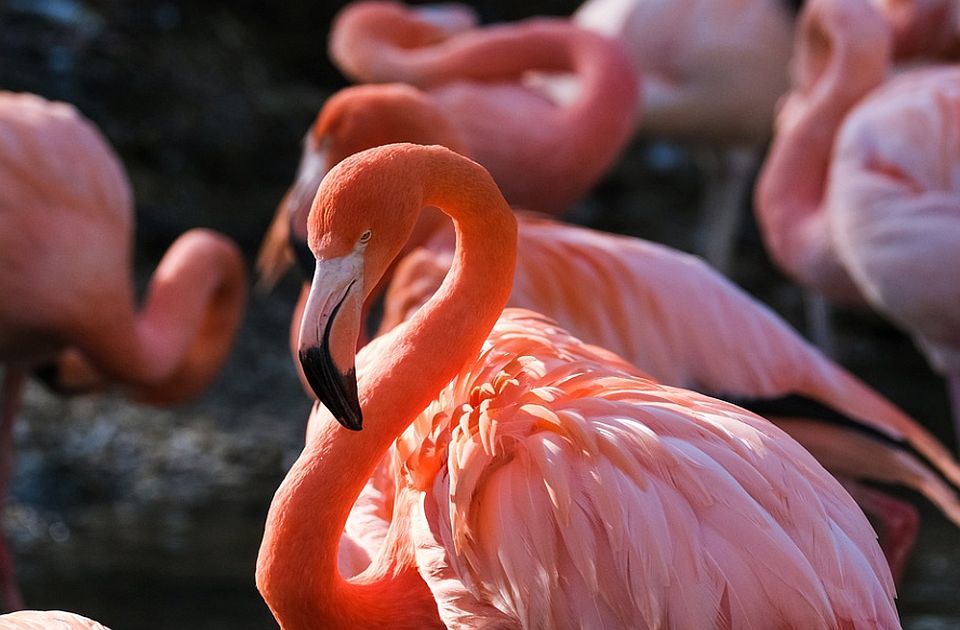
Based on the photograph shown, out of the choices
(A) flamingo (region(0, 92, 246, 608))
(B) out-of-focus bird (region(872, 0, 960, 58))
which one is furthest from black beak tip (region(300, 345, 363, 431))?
(B) out-of-focus bird (region(872, 0, 960, 58))

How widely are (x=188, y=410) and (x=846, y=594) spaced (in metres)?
3.93

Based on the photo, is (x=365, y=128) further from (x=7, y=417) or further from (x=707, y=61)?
(x=707, y=61)

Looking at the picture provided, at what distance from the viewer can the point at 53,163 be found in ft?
13.6

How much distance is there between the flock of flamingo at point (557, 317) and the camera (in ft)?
6.68

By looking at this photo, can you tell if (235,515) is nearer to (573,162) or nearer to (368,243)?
(573,162)

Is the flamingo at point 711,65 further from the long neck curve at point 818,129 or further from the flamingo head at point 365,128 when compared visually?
the flamingo head at point 365,128

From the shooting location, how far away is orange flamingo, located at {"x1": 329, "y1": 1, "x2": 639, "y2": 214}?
4.72 m

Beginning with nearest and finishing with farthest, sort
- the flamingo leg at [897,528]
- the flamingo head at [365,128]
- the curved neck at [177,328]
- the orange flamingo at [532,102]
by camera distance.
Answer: the flamingo head at [365,128] → the flamingo leg at [897,528] → the curved neck at [177,328] → the orange flamingo at [532,102]

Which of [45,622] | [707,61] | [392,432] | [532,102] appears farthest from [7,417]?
[707,61]

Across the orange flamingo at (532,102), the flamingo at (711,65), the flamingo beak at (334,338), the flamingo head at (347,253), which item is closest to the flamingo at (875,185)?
the orange flamingo at (532,102)

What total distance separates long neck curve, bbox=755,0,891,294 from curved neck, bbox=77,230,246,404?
177cm

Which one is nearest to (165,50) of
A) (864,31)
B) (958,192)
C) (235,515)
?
(235,515)

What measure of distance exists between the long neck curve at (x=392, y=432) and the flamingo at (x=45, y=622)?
0.26 meters

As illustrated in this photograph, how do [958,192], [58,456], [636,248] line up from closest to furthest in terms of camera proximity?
1. [636,248]
2. [958,192]
3. [58,456]
